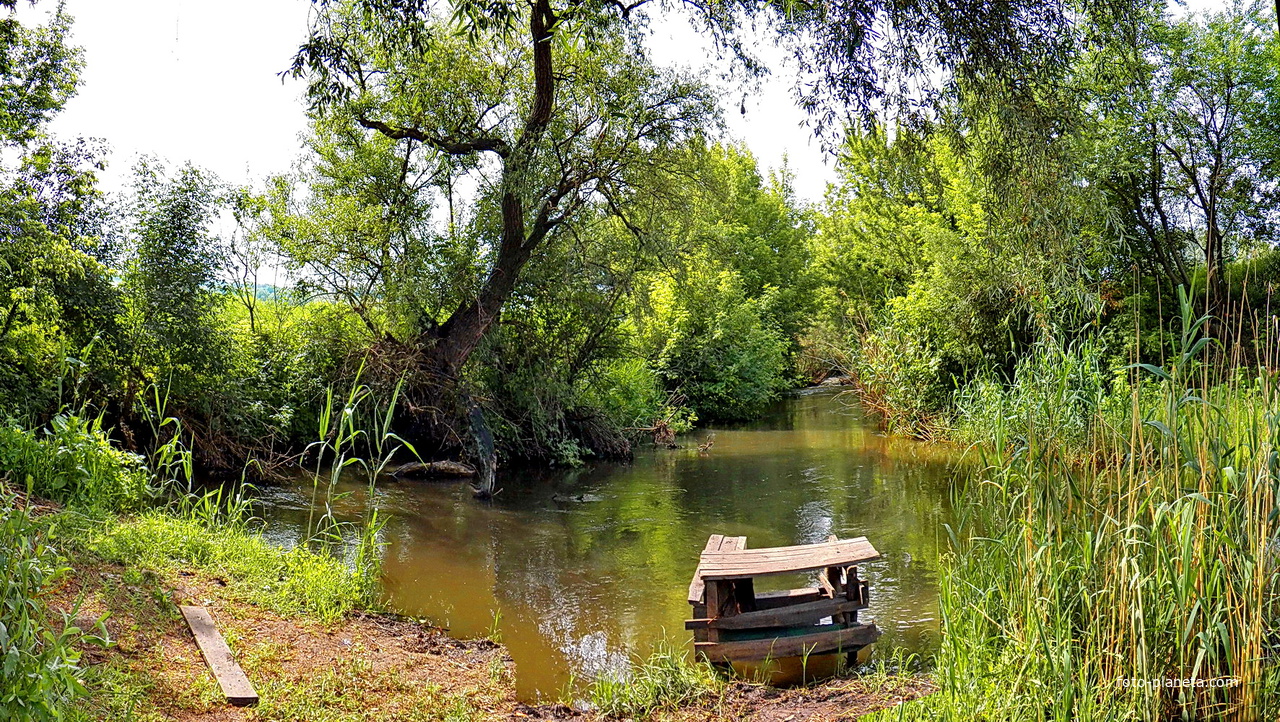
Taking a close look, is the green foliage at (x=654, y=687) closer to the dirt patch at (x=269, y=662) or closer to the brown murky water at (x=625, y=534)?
the brown murky water at (x=625, y=534)

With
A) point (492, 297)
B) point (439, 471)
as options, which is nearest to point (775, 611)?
point (439, 471)

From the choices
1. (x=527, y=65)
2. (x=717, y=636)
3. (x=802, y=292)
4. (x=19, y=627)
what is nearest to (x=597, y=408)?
(x=527, y=65)

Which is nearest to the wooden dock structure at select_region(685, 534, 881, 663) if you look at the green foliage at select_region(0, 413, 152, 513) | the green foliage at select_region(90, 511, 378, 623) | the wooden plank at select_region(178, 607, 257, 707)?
the green foliage at select_region(90, 511, 378, 623)

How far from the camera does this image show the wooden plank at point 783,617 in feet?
18.7

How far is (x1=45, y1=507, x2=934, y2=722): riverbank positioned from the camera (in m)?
4.25

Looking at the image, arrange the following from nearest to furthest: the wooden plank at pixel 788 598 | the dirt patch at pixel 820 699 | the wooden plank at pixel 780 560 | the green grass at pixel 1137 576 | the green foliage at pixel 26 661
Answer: the green foliage at pixel 26 661, the green grass at pixel 1137 576, the dirt patch at pixel 820 699, the wooden plank at pixel 780 560, the wooden plank at pixel 788 598

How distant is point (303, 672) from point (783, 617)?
3.01 meters

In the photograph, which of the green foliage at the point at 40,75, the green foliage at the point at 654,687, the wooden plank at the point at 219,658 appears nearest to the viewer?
the wooden plank at the point at 219,658

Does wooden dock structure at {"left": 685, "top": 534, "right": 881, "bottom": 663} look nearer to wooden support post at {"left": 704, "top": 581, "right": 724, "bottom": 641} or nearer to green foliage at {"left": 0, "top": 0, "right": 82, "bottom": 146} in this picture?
wooden support post at {"left": 704, "top": 581, "right": 724, "bottom": 641}

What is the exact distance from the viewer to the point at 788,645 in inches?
225

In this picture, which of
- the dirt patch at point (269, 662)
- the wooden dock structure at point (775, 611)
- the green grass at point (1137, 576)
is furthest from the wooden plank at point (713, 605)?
the green grass at point (1137, 576)

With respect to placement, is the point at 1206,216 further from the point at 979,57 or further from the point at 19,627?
the point at 19,627

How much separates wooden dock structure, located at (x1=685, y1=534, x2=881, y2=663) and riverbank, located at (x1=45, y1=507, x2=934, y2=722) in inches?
13.0

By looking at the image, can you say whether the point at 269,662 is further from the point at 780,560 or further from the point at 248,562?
the point at 780,560
